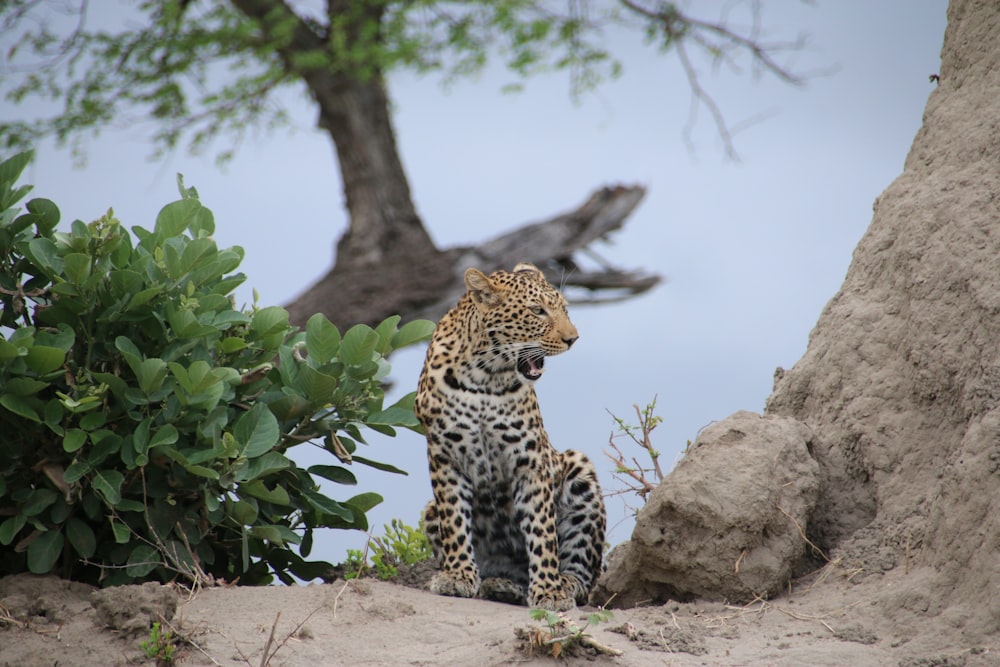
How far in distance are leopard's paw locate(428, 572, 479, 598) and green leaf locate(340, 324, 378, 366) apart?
135 centimetres

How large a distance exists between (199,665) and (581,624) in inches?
71.9

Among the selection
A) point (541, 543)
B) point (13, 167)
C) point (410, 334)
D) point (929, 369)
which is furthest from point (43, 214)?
point (929, 369)

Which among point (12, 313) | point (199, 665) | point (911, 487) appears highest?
point (12, 313)

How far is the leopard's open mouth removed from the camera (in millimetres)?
6504

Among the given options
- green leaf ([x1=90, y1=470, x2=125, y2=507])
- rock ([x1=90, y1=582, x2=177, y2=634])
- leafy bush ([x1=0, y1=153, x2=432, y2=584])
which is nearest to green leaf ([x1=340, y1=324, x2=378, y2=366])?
leafy bush ([x1=0, y1=153, x2=432, y2=584])

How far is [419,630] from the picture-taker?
5348 mm

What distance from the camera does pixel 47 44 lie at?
56.8 ft

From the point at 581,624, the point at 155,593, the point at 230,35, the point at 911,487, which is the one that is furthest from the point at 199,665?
the point at 230,35

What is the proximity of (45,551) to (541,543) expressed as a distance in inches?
104

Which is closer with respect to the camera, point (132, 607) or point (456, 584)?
point (132, 607)

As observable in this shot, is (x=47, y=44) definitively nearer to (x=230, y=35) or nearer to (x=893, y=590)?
(x=230, y=35)

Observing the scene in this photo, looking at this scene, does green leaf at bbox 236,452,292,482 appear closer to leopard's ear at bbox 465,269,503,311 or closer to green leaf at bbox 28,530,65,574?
green leaf at bbox 28,530,65,574

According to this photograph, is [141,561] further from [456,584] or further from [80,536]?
[456,584]

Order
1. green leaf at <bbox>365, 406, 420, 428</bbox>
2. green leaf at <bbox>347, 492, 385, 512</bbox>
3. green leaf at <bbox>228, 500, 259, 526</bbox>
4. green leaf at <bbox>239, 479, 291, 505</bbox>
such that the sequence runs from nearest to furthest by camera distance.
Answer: green leaf at <bbox>228, 500, 259, 526</bbox>
green leaf at <bbox>239, 479, 291, 505</bbox>
green leaf at <bbox>365, 406, 420, 428</bbox>
green leaf at <bbox>347, 492, 385, 512</bbox>
